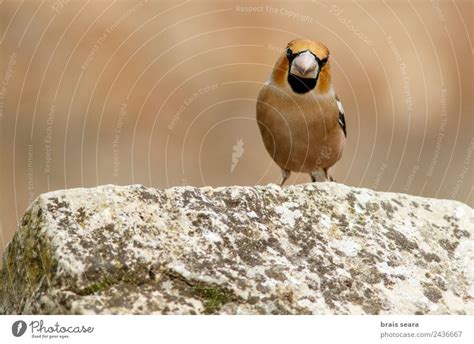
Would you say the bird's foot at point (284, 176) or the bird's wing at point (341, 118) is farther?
the bird's foot at point (284, 176)

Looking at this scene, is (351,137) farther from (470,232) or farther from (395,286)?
(395,286)

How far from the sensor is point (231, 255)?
343cm

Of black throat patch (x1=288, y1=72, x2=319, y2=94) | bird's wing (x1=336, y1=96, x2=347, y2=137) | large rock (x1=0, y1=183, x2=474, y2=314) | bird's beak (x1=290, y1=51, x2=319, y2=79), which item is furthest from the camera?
bird's wing (x1=336, y1=96, x2=347, y2=137)

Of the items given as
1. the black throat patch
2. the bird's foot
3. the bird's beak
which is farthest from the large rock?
the bird's foot

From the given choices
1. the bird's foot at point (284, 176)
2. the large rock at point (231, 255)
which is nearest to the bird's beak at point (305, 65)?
the bird's foot at point (284, 176)

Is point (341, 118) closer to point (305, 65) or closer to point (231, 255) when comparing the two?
point (305, 65)

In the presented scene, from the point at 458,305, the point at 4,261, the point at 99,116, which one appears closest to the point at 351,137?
the point at 99,116

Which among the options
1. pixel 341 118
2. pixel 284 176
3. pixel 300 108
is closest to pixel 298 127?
pixel 300 108

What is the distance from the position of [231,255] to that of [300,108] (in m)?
2.67

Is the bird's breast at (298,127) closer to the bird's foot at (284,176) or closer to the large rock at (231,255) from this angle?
the bird's foot at (284,176)

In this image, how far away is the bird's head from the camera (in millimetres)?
5688

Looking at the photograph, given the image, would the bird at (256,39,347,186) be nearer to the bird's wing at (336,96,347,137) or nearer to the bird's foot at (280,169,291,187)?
the bird's wing at (336,96,347,137)

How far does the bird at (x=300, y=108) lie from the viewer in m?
5.73
